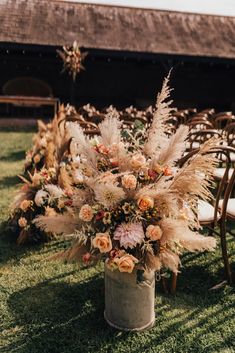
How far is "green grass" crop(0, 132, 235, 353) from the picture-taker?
9.29 feet

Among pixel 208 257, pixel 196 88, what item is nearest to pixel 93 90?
pixel 196 88

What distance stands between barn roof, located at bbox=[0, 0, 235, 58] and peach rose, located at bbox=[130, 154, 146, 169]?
1309cm

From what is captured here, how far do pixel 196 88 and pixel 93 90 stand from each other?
4.45 metres

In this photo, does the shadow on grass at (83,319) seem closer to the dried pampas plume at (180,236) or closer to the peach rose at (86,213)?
the dried pampas plume at (180,236)

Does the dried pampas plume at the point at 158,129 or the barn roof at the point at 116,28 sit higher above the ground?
the barn roof at the point at 116,28

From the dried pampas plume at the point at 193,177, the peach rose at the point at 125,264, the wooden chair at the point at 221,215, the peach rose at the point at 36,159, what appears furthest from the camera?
the peach rose at the point at 36,159

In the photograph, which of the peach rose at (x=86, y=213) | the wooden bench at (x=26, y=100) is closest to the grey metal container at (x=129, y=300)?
the peach rose at (x=86, y=213)

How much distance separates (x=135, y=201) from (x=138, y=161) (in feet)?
0.86

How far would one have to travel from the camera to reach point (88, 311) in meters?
3.19

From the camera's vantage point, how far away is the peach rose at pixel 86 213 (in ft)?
8.61

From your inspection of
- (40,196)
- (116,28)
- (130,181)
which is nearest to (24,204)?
(40,196)

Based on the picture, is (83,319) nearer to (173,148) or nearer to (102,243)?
(102,243)

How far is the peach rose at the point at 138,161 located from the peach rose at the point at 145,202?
0.71ft

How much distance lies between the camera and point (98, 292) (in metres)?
3.46
